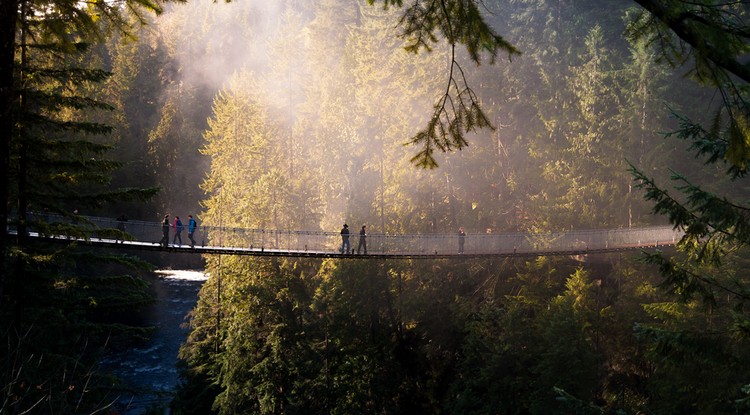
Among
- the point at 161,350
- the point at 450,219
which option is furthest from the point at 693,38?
the point at 161,350

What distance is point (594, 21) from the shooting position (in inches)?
1288

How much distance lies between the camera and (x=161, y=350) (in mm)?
30906

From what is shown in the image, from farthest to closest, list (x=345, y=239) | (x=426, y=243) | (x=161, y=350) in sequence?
(x=161, y=350) → (x=426, y=243) → (x=345, y=239)

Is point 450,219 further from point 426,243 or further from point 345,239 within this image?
point 345,239

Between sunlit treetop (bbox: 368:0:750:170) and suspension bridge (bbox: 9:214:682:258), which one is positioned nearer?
sunlit treetop (bbox: 368:0:750:170)

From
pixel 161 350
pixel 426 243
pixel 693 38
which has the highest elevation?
pixel 693 38

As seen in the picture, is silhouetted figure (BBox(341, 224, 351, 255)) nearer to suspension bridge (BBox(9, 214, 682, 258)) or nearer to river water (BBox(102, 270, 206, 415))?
suspension bridge (BBox(9, 214, 682, 258))

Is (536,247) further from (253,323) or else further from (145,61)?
(145,61)

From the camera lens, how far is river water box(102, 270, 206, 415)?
2609 cm

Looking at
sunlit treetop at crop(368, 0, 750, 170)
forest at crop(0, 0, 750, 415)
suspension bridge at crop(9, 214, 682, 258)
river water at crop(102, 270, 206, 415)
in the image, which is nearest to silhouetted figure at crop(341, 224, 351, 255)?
suspension bridge at crop(9, 214, 682, 258)

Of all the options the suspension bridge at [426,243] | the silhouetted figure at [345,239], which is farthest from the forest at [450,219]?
the silhouetted figure at [345,239]

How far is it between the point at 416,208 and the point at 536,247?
974 centimetres

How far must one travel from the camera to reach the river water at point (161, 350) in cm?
2609

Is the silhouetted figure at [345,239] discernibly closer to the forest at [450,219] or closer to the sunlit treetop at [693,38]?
the forest at [450,219]
